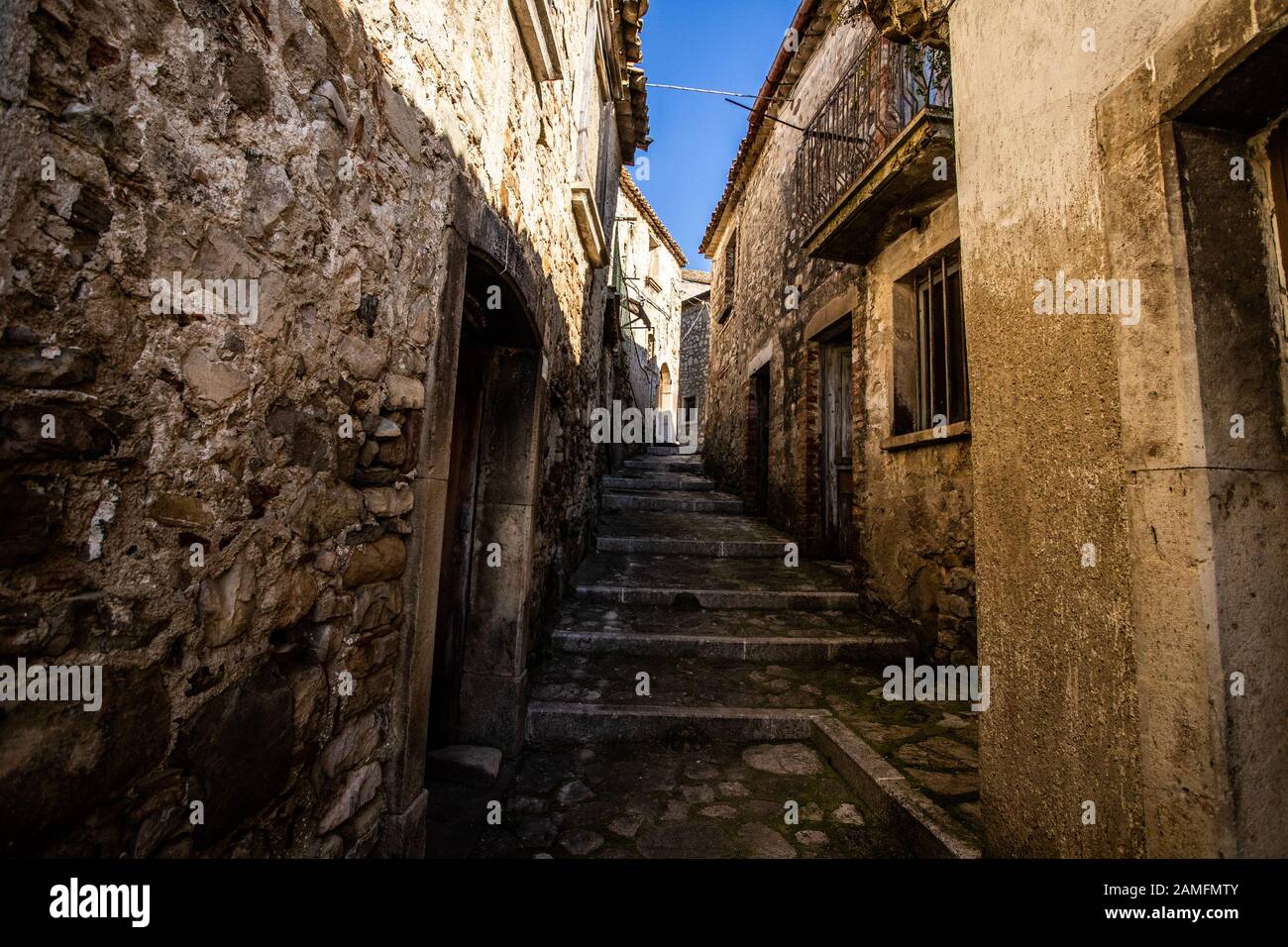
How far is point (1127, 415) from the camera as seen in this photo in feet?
5.11

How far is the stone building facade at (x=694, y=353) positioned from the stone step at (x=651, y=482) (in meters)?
8.08

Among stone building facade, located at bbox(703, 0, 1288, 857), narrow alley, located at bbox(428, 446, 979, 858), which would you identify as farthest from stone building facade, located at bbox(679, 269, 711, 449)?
stone building facade, located at bbox(703, 0, 1288, 857)

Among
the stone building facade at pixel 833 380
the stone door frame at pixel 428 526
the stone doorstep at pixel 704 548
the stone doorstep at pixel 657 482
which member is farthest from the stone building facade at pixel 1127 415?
the stone doorstep at pixel 657 482

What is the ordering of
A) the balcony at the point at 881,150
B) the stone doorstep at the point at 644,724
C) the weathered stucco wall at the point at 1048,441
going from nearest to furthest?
the weathered stucco wall at the point at 1048,441, the stone doorstep at the point at 644,724, the balcony at the point at 881,150

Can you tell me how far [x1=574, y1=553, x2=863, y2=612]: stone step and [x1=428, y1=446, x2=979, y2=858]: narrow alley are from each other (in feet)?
0.07

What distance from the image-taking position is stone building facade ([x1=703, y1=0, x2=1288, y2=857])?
1.38 meters

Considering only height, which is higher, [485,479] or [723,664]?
[485,479]

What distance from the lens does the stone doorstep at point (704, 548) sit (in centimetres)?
636

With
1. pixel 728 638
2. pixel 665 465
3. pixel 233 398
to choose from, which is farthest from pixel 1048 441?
pixel 665 465

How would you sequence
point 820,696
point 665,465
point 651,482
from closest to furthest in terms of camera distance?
point 820,696 < point 651,482 < point 665,465

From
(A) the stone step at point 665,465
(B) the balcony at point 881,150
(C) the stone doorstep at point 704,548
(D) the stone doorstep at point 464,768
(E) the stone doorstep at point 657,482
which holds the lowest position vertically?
(D) the stone doorstep at point 464,768

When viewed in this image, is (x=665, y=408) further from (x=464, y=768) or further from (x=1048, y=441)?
(x=1048, y=441)

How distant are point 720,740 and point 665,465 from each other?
10.1m

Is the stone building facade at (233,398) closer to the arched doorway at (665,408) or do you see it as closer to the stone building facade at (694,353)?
the stone building facade at (694,353)
